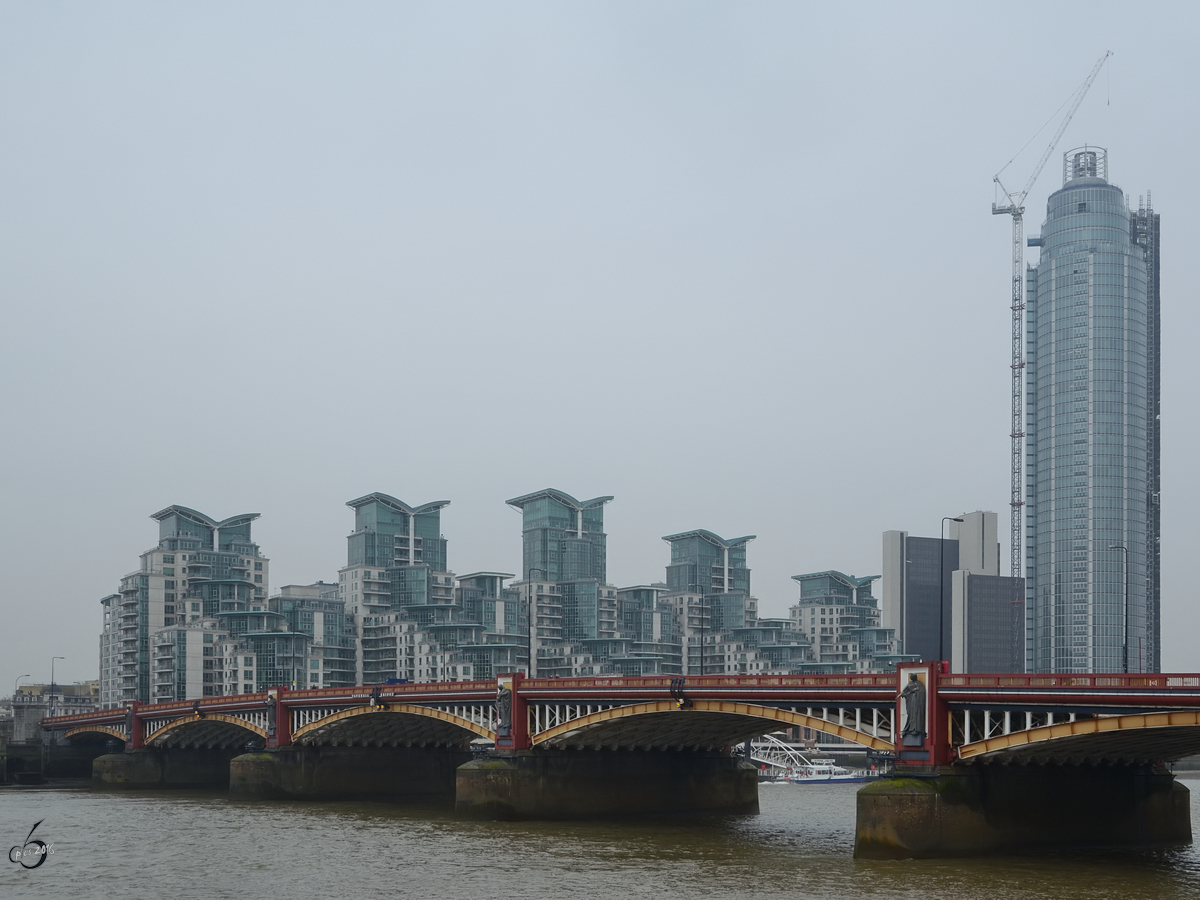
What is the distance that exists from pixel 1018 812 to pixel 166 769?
9538cm

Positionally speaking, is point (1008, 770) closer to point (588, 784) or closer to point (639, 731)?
point (639, 731)

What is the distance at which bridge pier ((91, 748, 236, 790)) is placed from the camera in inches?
5704

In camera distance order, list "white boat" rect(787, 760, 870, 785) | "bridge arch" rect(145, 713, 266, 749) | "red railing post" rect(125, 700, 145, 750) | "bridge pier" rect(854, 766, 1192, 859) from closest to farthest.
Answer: "bridge pier" rect(854, 766, 1192, 859), "bridge arch" rect(145, 713, 266, 749), "red railing post" rect(125, 700, 145, 750), "white boat" rect(787, 760, 870, 785)

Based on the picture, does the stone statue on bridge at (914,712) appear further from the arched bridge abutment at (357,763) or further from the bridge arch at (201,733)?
the bridge arch at (201,733)

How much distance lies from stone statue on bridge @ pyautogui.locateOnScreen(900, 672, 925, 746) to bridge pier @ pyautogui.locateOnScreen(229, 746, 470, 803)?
186 feet

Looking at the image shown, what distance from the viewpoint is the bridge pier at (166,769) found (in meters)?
145

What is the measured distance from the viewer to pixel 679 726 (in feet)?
305

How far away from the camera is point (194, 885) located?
65625 millimetres

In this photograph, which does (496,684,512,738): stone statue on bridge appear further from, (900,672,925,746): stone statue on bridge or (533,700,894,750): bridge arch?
(900,672,925,746): stone statue on bridge

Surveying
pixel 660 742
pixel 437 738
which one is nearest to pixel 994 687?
pixel 660 742

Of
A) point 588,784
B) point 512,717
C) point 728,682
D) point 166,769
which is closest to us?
point 728,682

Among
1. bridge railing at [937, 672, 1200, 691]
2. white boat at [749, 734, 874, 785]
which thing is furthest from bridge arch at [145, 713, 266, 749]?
bridge railing at [937, 672, 1200, 691]

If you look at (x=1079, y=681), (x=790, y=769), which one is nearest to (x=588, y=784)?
(x=1079, y=681)

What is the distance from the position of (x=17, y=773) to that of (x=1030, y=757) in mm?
116576
